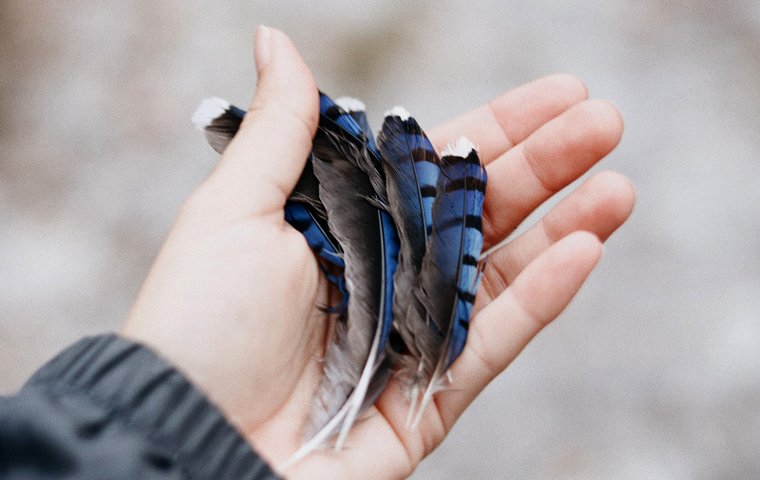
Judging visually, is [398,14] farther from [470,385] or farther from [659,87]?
[470,385]

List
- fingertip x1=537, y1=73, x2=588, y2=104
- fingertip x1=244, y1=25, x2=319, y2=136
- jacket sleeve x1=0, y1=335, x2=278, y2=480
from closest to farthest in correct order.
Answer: jacket sleeve x1=0, y1=335, x2=278, y2=480 → fingertip x1=244, y1=25, x2=319, y2=136 → fingertip x1=537, y1=73, x2=588, y2=104

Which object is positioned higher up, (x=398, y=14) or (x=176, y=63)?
(x=176, y=63)

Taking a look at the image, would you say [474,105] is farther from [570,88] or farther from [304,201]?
[304,201]

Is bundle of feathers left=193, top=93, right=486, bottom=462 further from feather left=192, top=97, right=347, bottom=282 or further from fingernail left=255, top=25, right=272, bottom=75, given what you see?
fingernail left=255, top=25, right=272, bottom=75

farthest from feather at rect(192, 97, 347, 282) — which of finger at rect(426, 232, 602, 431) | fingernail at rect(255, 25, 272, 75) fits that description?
finger at rect(426, 232, 602, 431)

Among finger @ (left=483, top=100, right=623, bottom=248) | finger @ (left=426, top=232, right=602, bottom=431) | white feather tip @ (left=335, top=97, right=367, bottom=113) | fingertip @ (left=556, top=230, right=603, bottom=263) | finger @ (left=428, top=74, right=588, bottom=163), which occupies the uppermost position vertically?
white feather tip @ (left=335, top=97, right=367, bottom=113)

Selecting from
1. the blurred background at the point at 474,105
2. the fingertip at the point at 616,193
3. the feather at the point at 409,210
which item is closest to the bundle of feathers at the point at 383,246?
the feather at the point at 409,210

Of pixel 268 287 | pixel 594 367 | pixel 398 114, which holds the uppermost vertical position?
pixel 398 114

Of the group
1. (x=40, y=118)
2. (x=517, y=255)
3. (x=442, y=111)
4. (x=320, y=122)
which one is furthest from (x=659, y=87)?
(x=40, y=118)
